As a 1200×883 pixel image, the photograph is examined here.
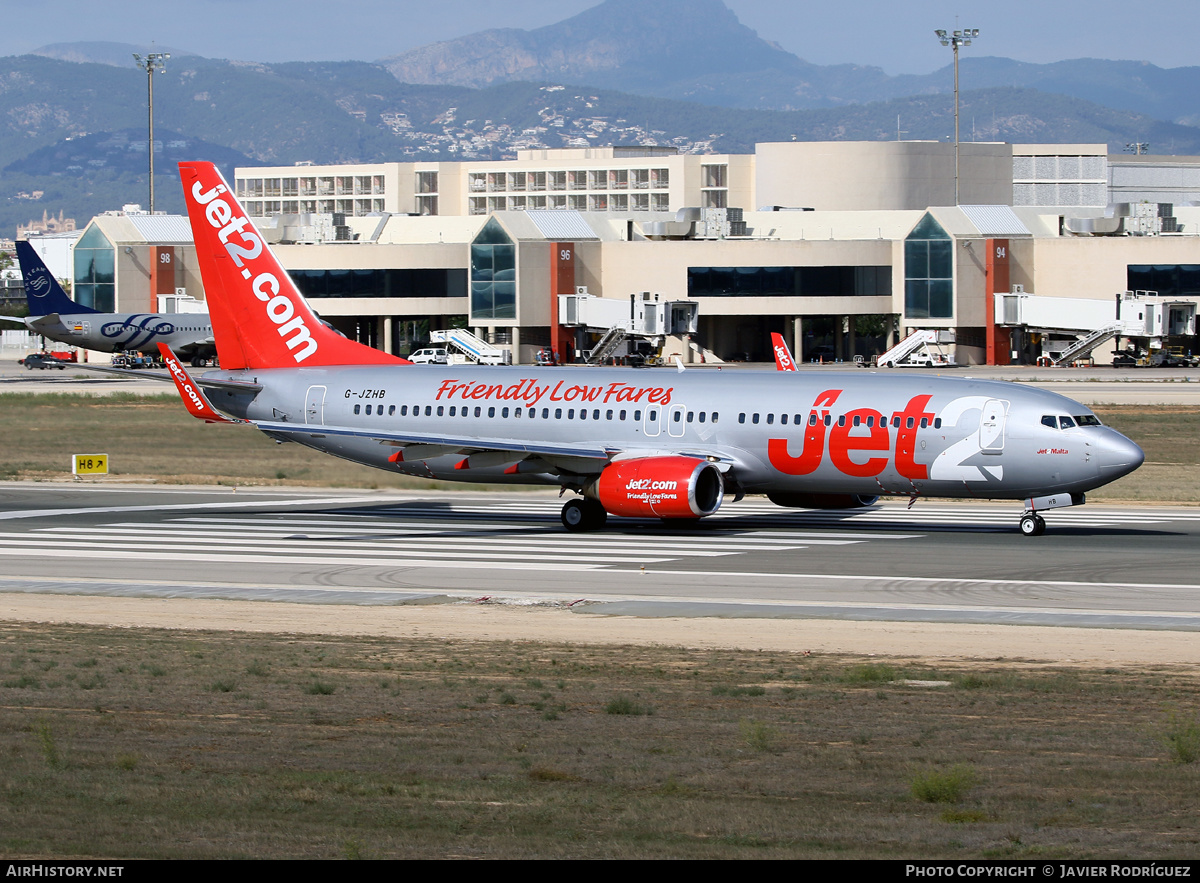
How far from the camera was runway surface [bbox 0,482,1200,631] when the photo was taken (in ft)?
96.2

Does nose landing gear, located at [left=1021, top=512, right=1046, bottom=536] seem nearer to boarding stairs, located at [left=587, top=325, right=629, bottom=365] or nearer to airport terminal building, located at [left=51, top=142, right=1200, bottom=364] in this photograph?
airport terminal building, located at [left=51, top=142, right=1200, bottom=364]

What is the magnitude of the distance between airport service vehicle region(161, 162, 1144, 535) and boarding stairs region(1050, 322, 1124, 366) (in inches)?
3637

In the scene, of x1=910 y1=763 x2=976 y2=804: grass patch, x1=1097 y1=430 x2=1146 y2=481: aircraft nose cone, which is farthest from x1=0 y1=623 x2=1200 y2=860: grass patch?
x1=1097 y1=430 x2=1146 y2=481: aircraft nose cone

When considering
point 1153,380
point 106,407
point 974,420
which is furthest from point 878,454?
point 1153,380

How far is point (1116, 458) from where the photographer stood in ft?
120

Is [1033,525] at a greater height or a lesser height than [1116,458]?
lesser

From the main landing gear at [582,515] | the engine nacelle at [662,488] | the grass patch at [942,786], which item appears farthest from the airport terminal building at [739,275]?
the grass patch at [942,786]

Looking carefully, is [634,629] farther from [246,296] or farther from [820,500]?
[246,296]

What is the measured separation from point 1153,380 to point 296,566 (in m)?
84.0

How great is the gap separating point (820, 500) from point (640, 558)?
714 centimetres

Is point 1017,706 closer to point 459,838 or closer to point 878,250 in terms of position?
point 459,838

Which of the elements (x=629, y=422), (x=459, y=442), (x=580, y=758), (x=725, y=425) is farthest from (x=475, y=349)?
(x=580, y=758)

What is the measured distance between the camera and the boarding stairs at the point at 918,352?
129625 millimetres

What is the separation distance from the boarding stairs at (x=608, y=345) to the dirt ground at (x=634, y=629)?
108 m
